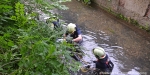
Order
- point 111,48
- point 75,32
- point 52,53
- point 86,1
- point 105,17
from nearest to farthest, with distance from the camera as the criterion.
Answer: point 52,53
point 75,32
point 111,48
point 105,17
point 86,1

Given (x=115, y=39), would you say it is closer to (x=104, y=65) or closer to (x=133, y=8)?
(x=133, y=8)

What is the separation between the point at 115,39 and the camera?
26.5ft

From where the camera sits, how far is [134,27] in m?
9.16

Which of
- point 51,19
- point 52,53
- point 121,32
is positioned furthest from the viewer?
point 121,32

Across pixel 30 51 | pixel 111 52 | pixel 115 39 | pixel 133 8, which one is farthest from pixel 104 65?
pixel 133 8

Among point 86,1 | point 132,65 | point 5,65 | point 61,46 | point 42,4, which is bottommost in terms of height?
point 132,65

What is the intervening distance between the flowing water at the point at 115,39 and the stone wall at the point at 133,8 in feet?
1.66

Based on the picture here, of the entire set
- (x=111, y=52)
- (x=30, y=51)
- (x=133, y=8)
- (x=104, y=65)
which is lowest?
(x=111, y=52)

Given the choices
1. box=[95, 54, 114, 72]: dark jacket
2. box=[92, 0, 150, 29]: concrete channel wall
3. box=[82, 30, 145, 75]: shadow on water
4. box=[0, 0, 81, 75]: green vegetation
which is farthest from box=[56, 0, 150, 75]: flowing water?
box=[0, 0, 81, 75]: green vegetation

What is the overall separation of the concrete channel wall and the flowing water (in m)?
0.50

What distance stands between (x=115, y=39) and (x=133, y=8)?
2200 mm

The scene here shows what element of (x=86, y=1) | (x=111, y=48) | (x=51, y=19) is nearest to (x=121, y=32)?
(x=111, y=48)

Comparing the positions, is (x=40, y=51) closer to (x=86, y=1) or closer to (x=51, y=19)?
(x=51, y=19)

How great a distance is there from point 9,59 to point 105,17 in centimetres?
820
